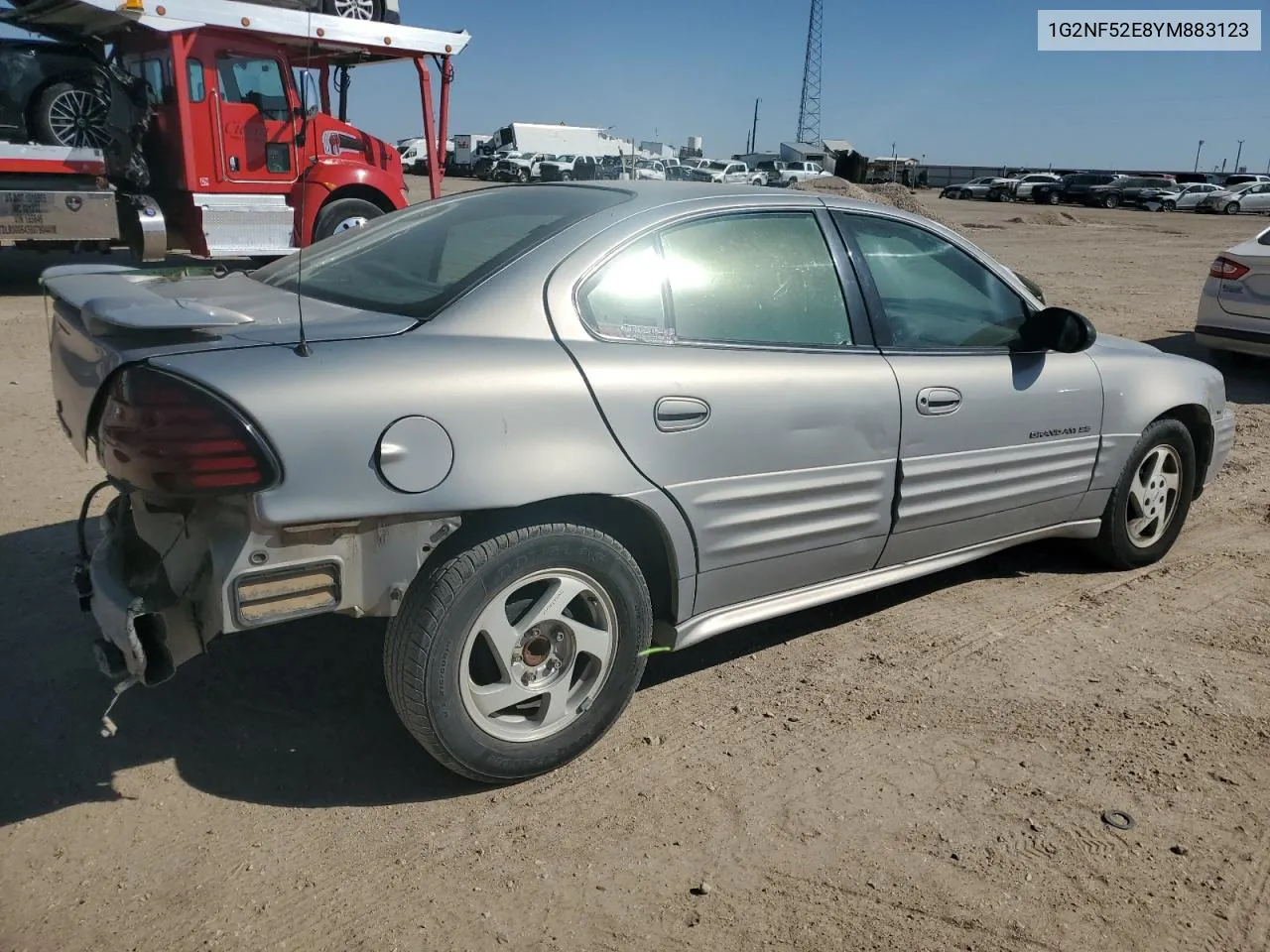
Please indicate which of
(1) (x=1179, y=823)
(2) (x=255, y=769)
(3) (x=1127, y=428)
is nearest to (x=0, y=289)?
(2) (x=255, y=769)

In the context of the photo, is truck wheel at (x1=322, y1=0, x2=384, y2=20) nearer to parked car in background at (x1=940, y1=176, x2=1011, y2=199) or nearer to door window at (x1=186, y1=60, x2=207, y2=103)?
door window at (x1=186, y1=60, x2=207, y2=103)

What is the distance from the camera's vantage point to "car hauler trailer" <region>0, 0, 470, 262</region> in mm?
11086

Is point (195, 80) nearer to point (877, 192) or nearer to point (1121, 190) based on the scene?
point (877, 192)

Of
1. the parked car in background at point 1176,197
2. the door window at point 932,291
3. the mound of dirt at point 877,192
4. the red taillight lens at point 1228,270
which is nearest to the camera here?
the door window at point 932,291

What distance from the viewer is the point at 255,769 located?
9.81 feet

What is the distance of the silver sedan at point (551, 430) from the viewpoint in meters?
2.50

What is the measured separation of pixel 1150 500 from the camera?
184 inches

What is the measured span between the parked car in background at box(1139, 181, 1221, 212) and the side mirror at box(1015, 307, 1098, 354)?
48.2 metres

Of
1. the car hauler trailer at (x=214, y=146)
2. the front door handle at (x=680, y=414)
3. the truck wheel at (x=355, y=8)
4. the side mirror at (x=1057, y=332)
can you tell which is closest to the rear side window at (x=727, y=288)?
the front door handle at (x=680, y=414)

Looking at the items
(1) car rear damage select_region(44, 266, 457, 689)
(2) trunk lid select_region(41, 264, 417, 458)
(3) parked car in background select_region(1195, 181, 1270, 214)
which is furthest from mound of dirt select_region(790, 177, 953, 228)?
(3) parked car in background select_region(1195, 181, 1270, 214)

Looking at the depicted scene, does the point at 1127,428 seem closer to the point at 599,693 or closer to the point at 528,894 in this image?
the point at 599,693

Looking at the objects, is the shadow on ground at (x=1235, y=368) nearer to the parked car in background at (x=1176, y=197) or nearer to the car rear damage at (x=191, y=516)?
the car rear damage at (x=191, y=516)

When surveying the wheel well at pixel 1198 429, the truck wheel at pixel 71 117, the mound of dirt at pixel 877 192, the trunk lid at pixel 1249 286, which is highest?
the truck wheel at pixel 71 117

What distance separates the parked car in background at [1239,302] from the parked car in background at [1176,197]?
41.8m
